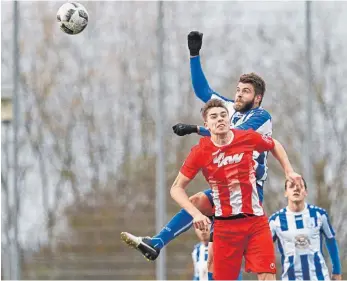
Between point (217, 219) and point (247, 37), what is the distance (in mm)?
5837

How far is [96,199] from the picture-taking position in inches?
493

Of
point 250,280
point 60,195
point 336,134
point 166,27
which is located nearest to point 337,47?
point 336,134

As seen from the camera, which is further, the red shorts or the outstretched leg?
the outstretched leg

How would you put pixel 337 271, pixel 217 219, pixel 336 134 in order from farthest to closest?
pixel 336 134
pixel 337 271
pixel 217 219

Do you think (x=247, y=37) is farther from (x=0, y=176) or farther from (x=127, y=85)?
(x=0, y=176)

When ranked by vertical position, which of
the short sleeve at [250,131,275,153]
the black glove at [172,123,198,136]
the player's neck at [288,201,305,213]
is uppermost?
the black glove at [172,123,198,136]

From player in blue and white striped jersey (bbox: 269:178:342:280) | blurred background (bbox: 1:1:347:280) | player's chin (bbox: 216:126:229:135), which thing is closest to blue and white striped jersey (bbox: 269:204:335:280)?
player in blue and white striped jersey (bbox: 269:178:342:280)

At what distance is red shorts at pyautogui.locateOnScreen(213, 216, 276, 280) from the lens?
6.75 m

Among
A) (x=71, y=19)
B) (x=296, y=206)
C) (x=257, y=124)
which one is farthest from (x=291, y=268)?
(x=71, y=19)

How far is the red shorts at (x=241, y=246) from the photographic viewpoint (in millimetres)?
6746

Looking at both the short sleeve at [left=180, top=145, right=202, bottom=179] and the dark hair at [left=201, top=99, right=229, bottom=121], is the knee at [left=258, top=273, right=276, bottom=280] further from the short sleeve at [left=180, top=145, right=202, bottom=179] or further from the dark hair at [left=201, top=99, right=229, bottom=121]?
the dark hair at [left=201, top=99, right=229, bottom=121]

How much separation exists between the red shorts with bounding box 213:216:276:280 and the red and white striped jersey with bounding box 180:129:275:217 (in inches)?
3.4

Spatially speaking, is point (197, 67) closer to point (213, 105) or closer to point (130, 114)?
point (213, 105)

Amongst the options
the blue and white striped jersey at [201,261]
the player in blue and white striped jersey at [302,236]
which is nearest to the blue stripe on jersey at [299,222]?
the player in blue and white striped jersey at [302,236]
